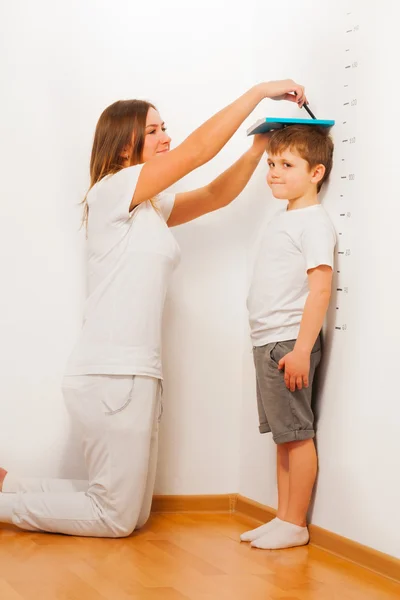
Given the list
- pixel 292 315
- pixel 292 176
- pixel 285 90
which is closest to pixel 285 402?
pixel 292 315

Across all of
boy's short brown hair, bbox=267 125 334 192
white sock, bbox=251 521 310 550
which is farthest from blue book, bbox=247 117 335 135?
white sock, bbox=251 521 310 550

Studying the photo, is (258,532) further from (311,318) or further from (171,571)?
(311,318)

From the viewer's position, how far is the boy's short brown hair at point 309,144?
1.98 meters

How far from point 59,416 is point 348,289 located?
93cm

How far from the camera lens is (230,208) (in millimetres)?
2482

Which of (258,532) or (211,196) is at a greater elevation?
(211,196)

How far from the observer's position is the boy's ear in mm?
1994

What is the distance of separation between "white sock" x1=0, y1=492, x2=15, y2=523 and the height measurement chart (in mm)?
933

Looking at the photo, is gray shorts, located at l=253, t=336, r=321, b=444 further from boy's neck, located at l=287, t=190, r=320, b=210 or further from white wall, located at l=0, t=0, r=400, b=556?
boy's neck, located at l=287, t=190, r=320, b=210

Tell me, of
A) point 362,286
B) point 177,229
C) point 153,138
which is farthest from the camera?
point 177,229

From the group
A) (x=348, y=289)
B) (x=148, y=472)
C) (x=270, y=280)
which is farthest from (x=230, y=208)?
(x=148, y=472)

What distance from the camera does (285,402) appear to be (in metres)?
1.97

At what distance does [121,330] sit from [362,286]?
0.62 m

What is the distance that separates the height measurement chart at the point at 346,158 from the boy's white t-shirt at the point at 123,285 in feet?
1.52
